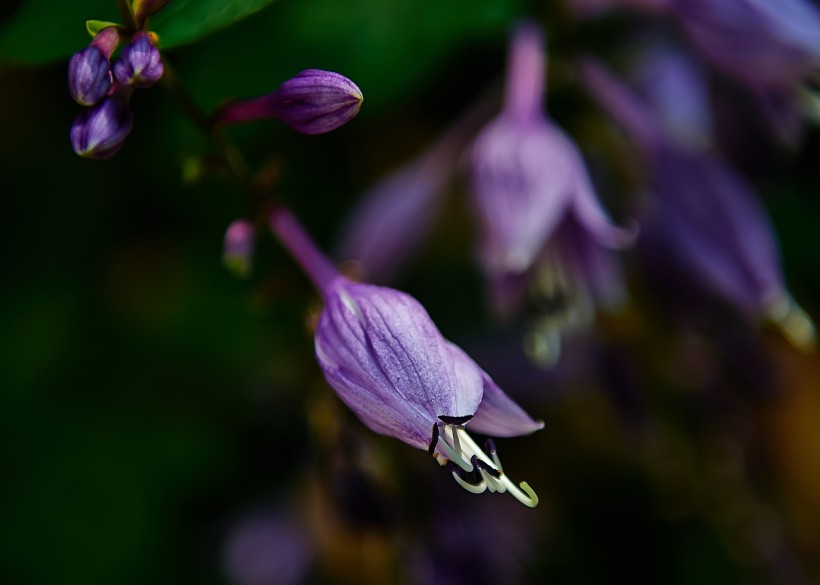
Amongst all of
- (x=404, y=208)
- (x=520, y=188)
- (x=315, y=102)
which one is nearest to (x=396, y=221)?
(x=404, y=208)

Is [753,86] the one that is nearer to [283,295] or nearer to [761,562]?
[283,295]

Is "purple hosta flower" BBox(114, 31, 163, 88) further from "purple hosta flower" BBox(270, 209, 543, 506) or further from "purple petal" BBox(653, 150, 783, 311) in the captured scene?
"purple petal" BBox(653, 150, 783, 311)

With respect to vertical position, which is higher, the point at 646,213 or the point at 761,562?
the point at 646,213

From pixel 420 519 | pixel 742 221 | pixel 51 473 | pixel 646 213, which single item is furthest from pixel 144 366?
pixel 742 221

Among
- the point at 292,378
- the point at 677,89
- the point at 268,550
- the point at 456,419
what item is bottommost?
the point at 268,550

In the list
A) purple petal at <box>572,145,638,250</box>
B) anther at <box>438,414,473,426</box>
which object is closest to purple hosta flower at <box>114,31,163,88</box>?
anther at <box>438,414,473,426</box>

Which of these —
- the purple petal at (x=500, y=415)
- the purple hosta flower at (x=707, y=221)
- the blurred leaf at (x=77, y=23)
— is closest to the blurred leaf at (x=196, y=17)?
the blurred leaf at (x=77, y=23)

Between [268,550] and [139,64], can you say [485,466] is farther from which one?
[268,550]
